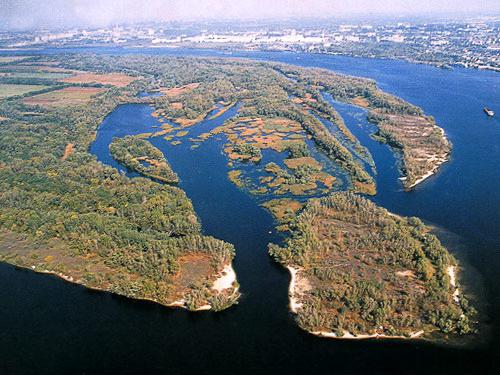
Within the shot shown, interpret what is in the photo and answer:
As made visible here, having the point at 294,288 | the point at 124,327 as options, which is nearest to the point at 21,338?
the point at 124,327

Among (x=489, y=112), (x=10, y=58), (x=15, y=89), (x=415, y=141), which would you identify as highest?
(x=15, y=89)

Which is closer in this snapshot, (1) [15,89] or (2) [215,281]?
(2) [215,281]

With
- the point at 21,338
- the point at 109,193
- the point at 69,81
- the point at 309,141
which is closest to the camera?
the point at 21,338

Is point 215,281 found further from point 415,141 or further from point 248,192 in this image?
point 415,141

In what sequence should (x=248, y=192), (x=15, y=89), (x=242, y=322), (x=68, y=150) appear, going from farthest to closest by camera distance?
(x=15, y=89) → (x=68, y=150) → (x=248, y=192) → (x=242, y=322)

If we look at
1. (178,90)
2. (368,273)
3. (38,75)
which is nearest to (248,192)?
(368,273)

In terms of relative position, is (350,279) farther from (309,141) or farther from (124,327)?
(309,141)

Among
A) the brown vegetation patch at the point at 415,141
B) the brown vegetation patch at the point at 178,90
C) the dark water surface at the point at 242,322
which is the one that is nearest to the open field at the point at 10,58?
the brown vegetation patch at the point at 178,90

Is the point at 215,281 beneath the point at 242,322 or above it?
above
